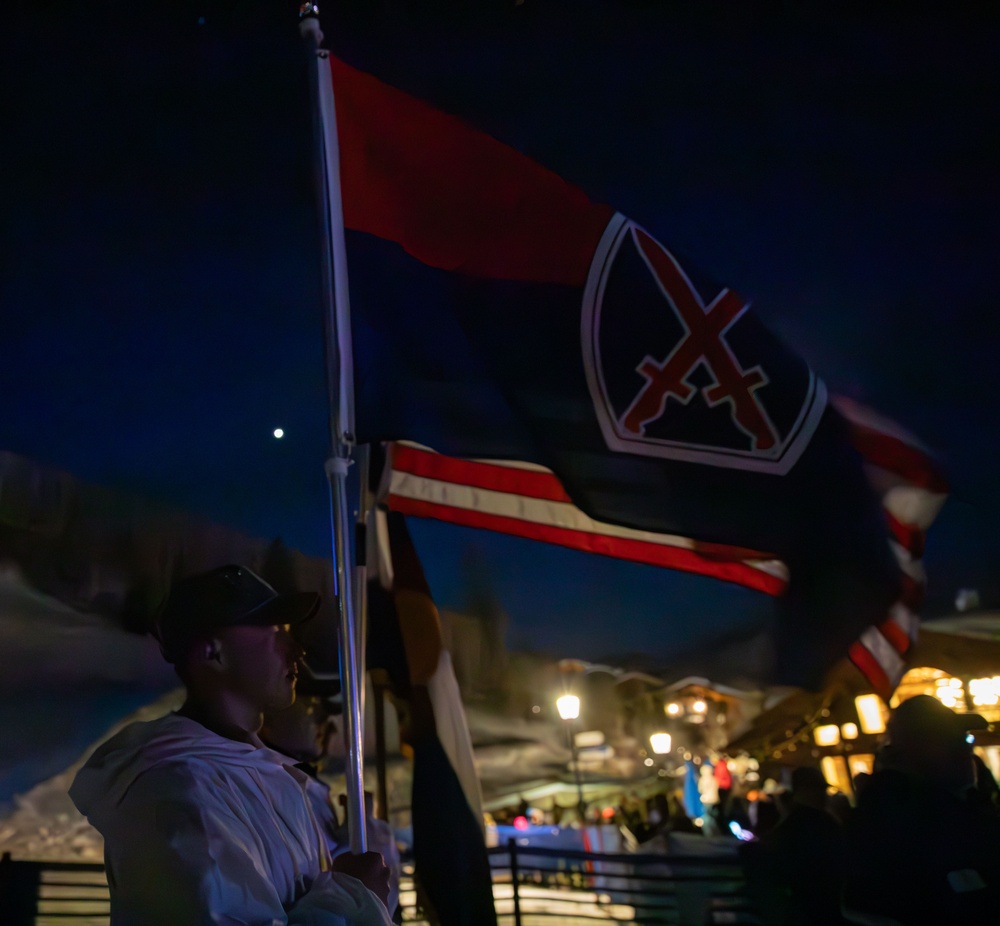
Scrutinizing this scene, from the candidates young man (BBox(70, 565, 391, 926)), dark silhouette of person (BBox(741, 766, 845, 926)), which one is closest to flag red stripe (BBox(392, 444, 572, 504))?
dark silhouette of person (BBox(741, 766, 845, 926))

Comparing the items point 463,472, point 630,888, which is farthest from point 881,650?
point 630,888

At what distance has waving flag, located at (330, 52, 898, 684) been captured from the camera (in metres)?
3.22

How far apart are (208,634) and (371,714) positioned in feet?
12.0

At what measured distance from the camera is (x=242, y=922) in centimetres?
123

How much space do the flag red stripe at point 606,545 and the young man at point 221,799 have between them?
2.23 metres

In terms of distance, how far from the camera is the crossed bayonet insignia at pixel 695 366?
3285 millimetres

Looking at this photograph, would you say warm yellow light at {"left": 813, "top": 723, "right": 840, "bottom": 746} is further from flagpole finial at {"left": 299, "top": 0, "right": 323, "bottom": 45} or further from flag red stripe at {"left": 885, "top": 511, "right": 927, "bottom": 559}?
flagpole finial at {"left": 299, "top": 0, "right": 323, "bottom": 45}

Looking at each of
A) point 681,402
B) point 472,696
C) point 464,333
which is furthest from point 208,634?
point 472,696

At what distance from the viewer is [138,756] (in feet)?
4.71

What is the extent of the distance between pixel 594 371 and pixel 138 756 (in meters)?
2.35

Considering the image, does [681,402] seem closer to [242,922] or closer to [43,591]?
[242,922]

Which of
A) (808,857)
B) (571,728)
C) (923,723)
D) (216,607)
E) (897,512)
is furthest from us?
(571,728)

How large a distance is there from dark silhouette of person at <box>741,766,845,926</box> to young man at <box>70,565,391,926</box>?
8.63 feet

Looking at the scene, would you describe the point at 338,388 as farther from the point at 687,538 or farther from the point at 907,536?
the point at 907,536
